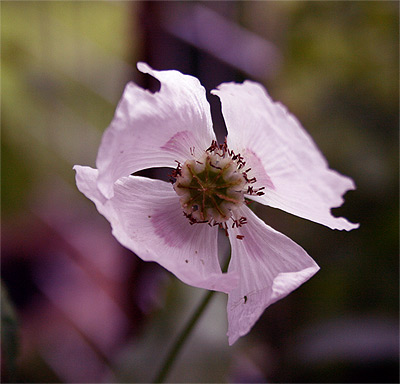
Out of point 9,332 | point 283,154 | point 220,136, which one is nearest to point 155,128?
point 283,154

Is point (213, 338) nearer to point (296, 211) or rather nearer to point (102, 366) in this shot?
point (296, 211)

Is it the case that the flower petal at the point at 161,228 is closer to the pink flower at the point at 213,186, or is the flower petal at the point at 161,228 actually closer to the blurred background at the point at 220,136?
the pink flower at the point at 213,186

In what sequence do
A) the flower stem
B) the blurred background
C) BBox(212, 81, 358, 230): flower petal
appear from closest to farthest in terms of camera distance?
1. BBox(212, 81, 358, 230): flower petal
2. the flower stem
3. the blurred background

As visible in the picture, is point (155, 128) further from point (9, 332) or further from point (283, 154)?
point (9, 332)

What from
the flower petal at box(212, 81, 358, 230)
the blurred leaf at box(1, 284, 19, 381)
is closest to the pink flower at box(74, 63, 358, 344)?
the flower petal at box(212, 81, 358, 230)

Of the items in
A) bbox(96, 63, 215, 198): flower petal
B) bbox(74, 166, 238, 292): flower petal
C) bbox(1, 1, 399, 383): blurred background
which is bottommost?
bbox(1, 1, 399, 383): blurred background

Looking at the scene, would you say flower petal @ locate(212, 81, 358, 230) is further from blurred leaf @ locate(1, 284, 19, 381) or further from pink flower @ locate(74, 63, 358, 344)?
blurred leaf @ locate(1, 284, 19, 381)

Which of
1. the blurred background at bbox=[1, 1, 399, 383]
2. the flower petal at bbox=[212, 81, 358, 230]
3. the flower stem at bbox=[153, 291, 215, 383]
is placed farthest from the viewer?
the blurred background at bbox=[1, 1, 399, 383]
